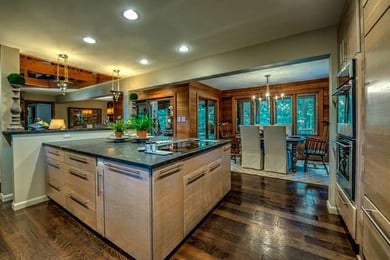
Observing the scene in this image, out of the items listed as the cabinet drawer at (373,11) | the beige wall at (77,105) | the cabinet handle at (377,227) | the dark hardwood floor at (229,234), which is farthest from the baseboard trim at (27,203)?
the beige wall at (77,105)

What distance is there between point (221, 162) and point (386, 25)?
2.14 metres

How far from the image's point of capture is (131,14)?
222 centimetres

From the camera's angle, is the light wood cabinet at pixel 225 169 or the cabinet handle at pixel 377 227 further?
the light wood cabinet at pixel 225 169

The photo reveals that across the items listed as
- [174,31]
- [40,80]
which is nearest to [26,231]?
[174,31]

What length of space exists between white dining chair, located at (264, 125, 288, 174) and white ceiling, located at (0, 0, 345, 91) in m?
2.14

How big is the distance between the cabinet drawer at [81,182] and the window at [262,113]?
6.05m

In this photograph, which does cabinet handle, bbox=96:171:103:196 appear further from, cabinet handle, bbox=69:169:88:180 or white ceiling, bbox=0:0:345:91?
white ceiling, bbox=0:0:345:91

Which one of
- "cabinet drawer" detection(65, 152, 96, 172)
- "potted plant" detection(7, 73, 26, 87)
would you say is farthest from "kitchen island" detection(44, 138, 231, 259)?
"potted plant" detection(7, 73, 26, 87)

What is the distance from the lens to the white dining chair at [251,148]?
4719mm

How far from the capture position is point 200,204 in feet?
7.29

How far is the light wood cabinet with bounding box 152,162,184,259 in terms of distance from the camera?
1543 mm

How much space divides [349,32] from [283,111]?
4.85 meters

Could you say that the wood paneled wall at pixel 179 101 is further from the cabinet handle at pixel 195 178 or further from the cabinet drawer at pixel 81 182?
the cabinet drawer at pixel 81 182

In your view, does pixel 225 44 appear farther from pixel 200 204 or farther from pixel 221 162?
pixel 200 204
